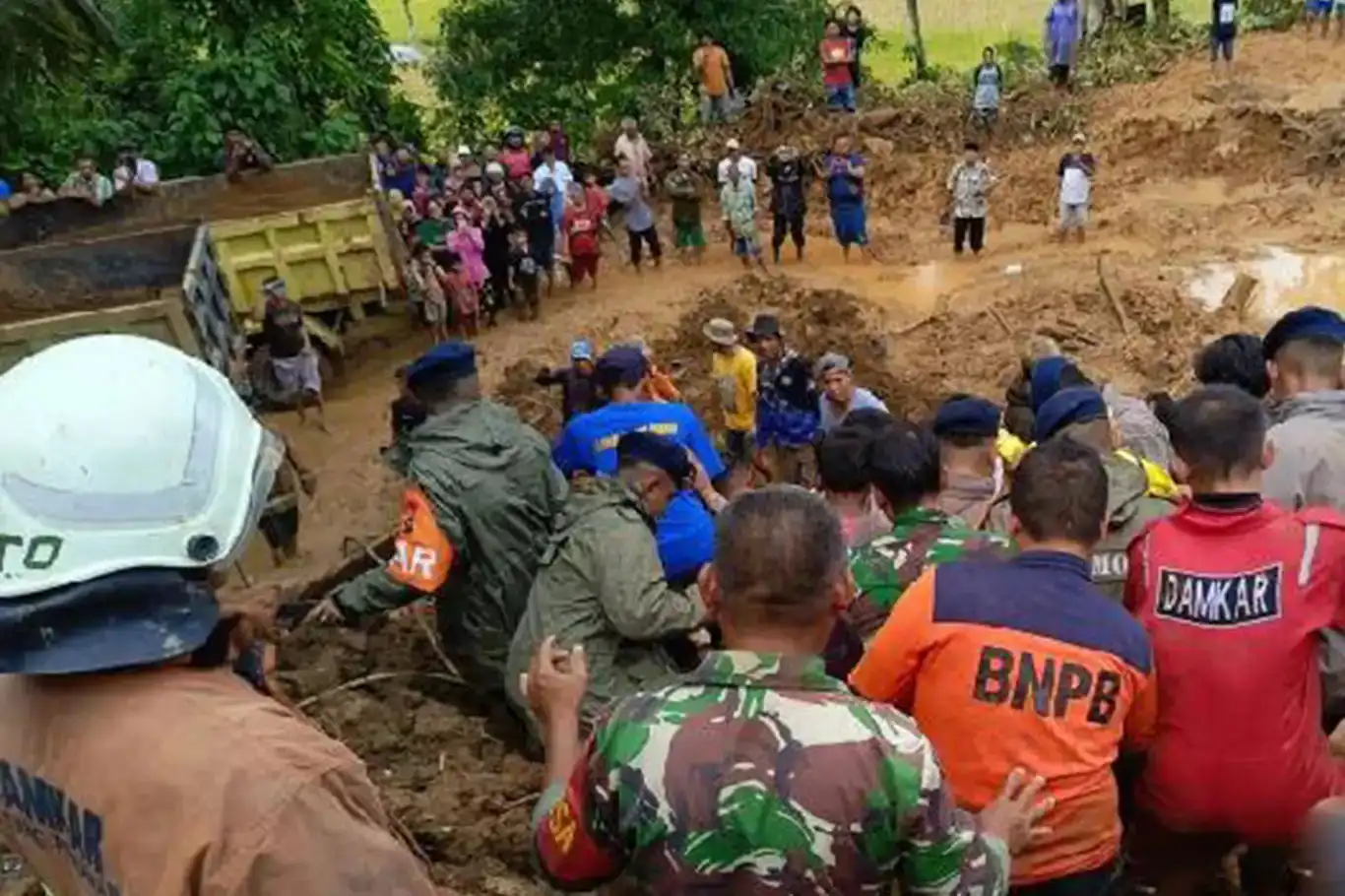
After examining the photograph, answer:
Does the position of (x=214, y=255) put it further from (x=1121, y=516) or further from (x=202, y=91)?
(x=1121, y=516)

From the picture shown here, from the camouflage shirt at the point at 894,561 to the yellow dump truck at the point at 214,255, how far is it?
235 inches

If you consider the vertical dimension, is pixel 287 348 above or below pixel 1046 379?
below

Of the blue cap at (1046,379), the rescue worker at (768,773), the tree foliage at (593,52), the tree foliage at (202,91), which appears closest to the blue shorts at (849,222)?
the tree foliage at (593,52)

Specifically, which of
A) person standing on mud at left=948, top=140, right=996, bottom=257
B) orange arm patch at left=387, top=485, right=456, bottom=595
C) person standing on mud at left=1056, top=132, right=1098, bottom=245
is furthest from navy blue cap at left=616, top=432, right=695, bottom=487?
person standing on mud at left=1056, top=132, right=1098, bottom=245

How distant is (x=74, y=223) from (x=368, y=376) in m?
2.81

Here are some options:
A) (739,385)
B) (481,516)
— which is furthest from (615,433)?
(739,385)

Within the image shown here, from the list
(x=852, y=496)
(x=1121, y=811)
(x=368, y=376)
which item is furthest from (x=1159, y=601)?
(x=368, y=376)

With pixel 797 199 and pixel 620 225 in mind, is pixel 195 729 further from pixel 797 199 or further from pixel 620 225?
pixel 620 225

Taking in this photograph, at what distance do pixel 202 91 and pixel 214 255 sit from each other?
5.21 meters

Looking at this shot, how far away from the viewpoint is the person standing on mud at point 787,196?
1513cm

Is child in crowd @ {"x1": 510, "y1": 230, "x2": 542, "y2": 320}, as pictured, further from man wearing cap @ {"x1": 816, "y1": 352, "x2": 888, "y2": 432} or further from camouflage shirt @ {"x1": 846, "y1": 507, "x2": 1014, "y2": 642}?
camouflage shirt @ {"x1": 846, "y1": 507, "x2": 1014, "y2": 642}

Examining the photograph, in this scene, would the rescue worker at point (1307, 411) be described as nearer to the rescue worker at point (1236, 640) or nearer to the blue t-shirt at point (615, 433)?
the rescue worker at point (1236, 640)

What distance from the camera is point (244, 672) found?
2.10 meters

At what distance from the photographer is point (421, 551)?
4949 millimetres
